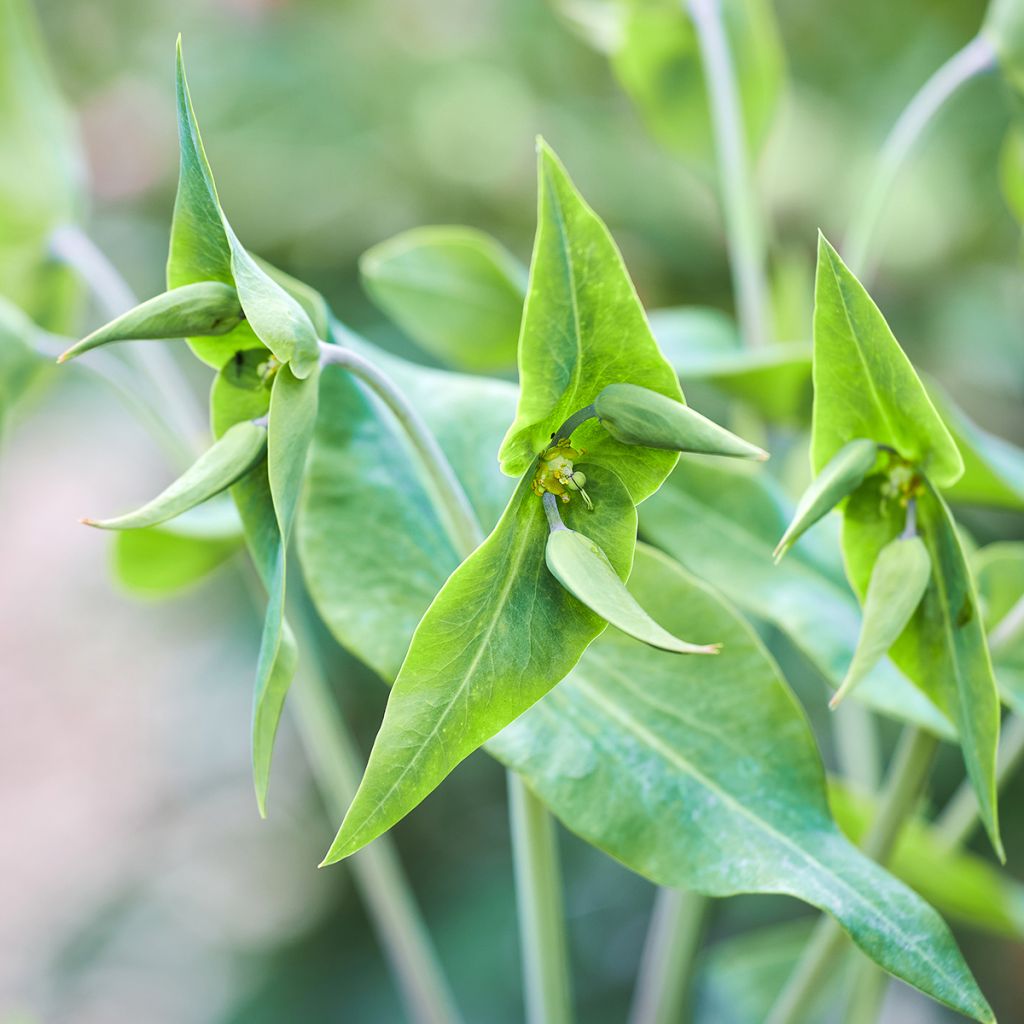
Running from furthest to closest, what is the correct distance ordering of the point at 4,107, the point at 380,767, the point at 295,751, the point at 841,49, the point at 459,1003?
the point at 841,49 → the point at 295,751 → the point at 459,1003 → the point at 4,107 → the point at 380,767

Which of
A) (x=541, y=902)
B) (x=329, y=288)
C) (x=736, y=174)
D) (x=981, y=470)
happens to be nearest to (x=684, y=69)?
(x=736, y=174)

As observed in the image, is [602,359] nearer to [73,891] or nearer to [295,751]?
[295,751]

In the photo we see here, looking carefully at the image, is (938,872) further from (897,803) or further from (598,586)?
(598,586)

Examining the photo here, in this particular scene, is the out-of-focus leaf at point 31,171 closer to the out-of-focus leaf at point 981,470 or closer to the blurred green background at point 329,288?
the out-of-focus leaf at point 981,470

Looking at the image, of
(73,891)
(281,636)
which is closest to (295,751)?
(73,891)

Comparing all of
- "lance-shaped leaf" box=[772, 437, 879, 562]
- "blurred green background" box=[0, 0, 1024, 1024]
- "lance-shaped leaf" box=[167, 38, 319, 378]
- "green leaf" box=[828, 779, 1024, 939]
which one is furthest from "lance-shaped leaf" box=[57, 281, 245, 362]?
"blurred green background" box=[0, 0, 1024, 1024]

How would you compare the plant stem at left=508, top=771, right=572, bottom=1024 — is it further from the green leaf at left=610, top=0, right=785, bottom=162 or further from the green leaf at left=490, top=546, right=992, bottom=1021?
the green leaf at left=610, top=0, right=785, bottom=162
